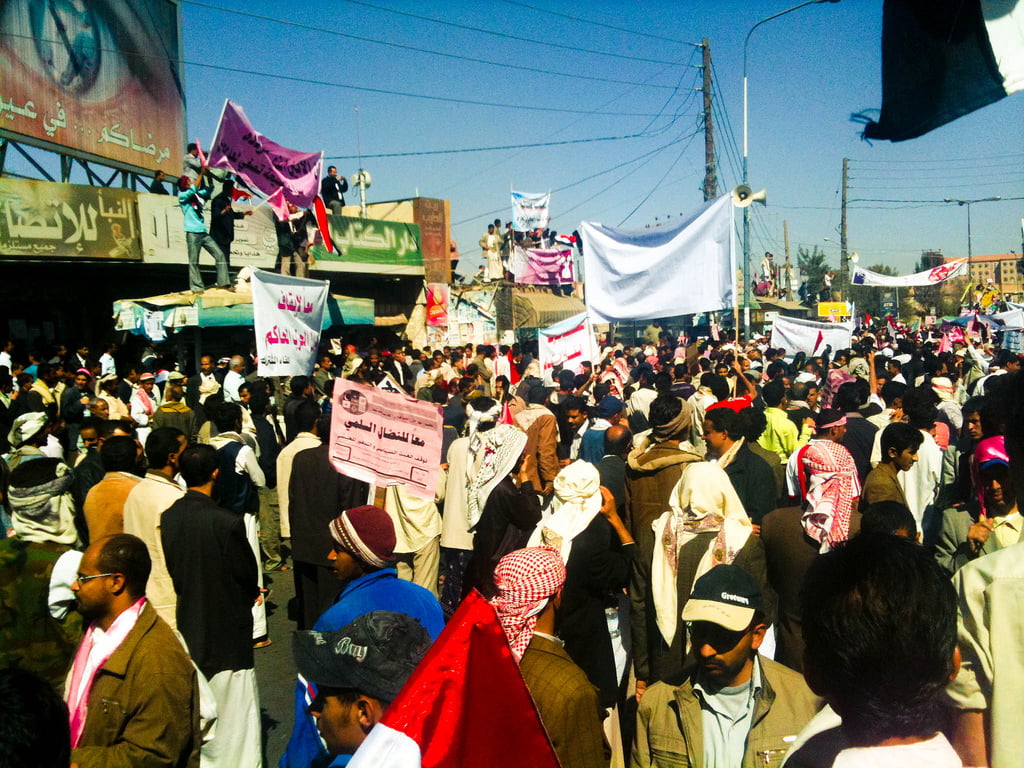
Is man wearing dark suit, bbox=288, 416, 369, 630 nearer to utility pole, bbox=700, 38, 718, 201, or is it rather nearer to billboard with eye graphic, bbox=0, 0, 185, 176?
billboard with eye graphic, bbox=0, 0, 185, 176

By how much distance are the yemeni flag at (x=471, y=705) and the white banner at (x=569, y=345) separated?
946cm

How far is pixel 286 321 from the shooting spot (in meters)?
9.79

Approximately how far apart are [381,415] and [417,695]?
338 cm

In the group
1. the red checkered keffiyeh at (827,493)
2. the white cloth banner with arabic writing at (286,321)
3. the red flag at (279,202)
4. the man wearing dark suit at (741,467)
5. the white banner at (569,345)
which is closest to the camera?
the red checkered keffiyeh at (827,493)

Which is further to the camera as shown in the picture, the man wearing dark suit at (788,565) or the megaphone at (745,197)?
the megaphone at (745,197)

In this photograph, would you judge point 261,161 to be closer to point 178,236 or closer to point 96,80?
point 178,236

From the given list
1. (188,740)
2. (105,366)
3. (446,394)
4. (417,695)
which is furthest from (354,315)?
(417,695)

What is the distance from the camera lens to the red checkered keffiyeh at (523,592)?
9.77ft

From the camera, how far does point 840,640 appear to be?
164cm

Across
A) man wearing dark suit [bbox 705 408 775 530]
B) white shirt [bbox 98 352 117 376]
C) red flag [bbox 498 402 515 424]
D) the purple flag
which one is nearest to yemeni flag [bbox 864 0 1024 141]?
man wearing dark suit [bbox 705 408 775 530]

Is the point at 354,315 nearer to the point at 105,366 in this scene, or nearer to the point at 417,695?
the point at 105,366

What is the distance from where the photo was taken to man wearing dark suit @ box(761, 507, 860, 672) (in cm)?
412

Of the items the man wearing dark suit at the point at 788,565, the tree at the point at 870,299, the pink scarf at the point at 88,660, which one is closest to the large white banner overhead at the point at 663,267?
the man wearing dark suit at the point at 788,565

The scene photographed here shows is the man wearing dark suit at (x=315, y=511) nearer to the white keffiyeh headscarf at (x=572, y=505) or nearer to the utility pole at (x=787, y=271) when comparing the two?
the white keffiyeh headscarf at (x=572, y=505)
